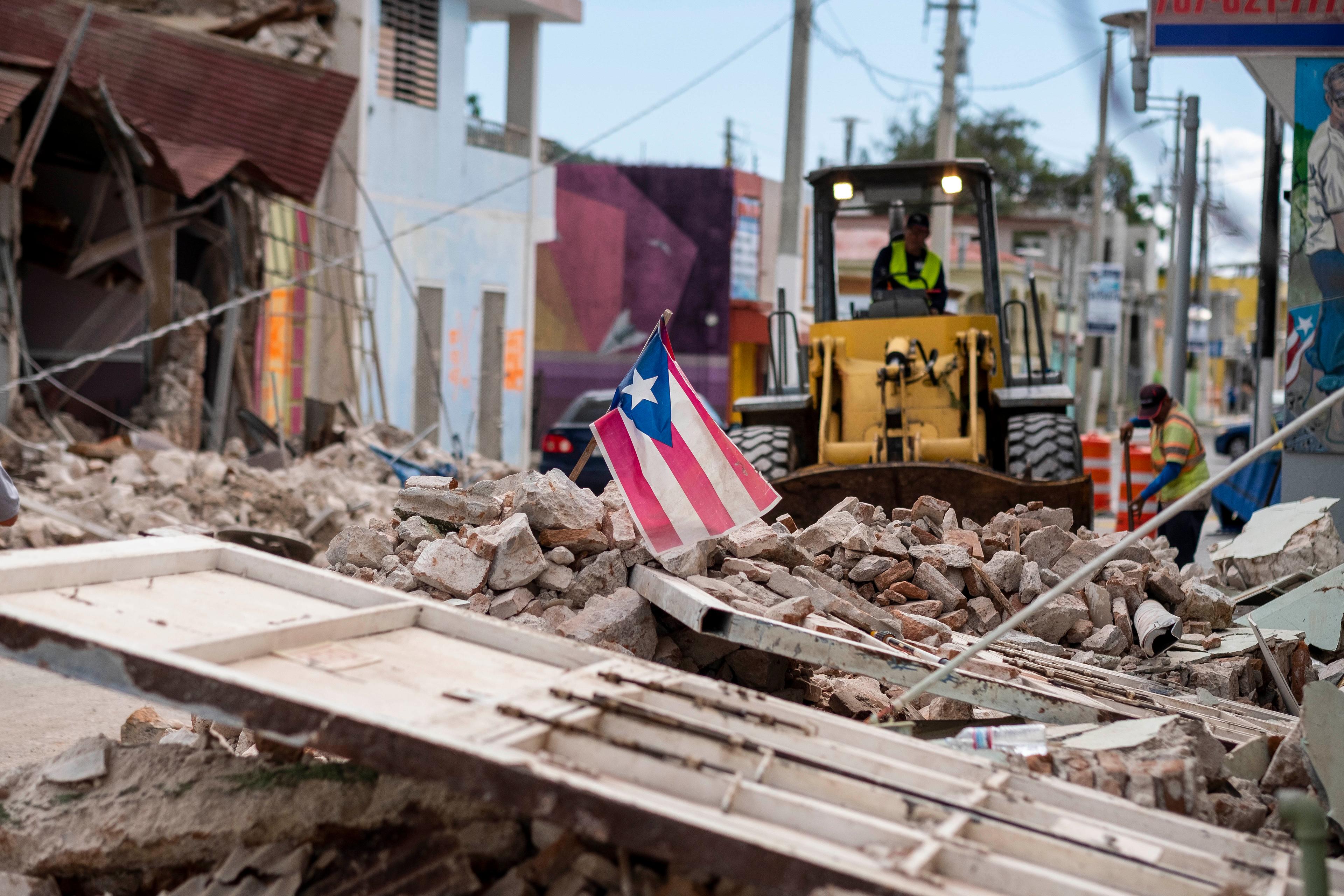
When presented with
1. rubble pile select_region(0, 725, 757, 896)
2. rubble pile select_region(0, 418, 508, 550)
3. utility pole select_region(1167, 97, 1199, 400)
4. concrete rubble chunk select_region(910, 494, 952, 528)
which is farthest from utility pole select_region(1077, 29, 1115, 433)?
rubble pile select_region(0, 725, 757, 896)

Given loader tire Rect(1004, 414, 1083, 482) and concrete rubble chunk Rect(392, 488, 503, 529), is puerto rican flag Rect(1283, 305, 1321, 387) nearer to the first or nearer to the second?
loader tire Rect(1004, 414, 1083, 482)

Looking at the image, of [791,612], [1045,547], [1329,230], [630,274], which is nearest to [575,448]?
[1329,230]

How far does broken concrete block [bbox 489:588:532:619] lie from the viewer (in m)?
5.48

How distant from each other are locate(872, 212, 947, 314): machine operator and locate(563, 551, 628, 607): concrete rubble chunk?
575 centimetres

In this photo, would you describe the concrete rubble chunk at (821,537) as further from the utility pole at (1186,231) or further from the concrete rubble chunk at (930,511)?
the utility pole at (1186,231)

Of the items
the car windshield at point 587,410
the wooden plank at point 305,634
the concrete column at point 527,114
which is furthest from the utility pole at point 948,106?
the wooden plank at point 305,634

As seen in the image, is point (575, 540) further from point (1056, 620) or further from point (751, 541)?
point (1056, 620)

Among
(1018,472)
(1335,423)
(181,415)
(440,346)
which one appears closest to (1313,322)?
(1335,423)

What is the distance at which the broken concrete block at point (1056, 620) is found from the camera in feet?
20.8

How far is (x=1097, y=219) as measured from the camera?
4094cm

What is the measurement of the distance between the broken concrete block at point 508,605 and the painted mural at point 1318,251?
282 inches

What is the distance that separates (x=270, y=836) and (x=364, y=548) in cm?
258

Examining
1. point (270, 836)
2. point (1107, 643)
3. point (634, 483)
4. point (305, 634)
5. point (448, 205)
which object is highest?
point (448, 205)

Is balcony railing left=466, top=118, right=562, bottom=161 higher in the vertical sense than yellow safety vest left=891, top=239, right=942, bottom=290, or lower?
higher
